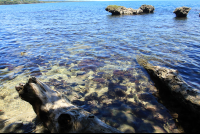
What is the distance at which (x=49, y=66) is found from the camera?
26.0ft

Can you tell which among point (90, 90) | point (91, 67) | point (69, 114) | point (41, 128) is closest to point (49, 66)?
point (91, 67)

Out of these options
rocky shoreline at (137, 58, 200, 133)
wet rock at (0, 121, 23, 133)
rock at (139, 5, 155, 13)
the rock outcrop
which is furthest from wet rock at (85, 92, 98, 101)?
rock at (139, 5, 155, 13)

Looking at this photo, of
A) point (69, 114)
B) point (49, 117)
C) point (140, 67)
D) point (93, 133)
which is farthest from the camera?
point (140, 67)

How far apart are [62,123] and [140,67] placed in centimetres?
590

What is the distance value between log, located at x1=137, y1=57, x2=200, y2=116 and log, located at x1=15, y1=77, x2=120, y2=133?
2.60m

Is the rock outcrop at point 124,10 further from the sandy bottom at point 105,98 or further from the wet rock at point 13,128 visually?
the wet rock at point 13,128

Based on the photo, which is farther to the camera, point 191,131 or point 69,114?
point 191,131

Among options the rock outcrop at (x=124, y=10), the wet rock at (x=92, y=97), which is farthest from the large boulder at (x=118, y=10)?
the wet rock at (x=92, y=97)

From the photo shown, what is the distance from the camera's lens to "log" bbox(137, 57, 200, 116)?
150 inches

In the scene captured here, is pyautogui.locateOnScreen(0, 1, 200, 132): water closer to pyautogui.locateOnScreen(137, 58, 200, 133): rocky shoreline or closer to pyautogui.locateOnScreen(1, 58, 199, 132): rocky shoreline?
pyautogui.locateOnScreen(1, 58, 199, 132): rocky shoreline

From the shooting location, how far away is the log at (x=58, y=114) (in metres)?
2.84

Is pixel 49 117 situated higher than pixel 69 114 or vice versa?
pixel 69 114

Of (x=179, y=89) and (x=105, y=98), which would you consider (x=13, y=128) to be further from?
(x=179, y=89)

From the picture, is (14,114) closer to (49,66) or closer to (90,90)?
(90,90)
